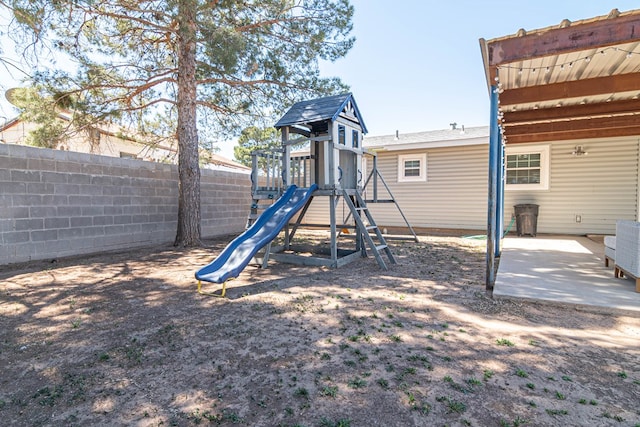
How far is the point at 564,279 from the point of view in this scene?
4.09 m

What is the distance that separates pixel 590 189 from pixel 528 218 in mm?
1571

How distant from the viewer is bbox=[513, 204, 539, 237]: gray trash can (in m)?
8.39

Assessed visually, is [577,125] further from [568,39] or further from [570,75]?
[568,39]

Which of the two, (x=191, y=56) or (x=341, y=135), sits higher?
(x=191, y=56)

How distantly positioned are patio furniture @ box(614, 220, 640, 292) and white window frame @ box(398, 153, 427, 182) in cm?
622

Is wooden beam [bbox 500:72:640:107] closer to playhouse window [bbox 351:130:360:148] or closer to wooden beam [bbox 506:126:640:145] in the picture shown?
playhouse window [bbox 351:130:360:148]

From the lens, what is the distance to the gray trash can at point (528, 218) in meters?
8.39

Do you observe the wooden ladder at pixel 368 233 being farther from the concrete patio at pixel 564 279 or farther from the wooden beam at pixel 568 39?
the wooden beam at pixel 568 39

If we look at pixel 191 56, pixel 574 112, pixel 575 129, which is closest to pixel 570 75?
pixel 574 112

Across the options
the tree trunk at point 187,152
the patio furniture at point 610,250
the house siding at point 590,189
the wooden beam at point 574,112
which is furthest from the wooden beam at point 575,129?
the tree trunk at point 187,152

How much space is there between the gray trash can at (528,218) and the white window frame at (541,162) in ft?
1.90

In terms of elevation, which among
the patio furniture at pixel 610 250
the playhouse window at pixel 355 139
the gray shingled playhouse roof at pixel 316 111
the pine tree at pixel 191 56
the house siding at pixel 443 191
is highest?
the pine tree at pixel 191 56

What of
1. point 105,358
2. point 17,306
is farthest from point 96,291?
point 105,358

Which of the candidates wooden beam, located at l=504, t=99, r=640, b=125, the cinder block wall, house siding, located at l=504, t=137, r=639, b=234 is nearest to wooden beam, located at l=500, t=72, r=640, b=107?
wooden beam, located at l=504, t=99, r=640, b=125
